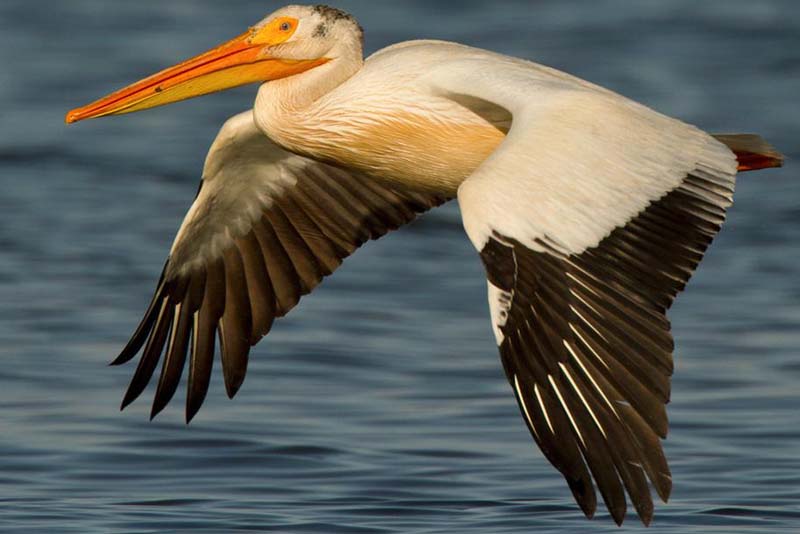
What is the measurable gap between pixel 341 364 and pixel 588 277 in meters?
3.27

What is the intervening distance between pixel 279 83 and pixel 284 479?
1.53 m

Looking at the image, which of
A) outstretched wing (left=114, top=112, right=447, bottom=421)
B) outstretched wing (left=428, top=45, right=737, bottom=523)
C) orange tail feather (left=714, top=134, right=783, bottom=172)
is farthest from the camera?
outstretched wing (left=114, top=112, right=447, bottom=421)

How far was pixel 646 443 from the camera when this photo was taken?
5676 mm

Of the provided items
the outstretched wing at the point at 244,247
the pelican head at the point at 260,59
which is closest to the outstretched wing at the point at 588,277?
the pelican head at the point at 260,59

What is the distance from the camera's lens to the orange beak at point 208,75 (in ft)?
23.5

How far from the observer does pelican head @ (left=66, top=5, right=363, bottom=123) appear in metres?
7.17

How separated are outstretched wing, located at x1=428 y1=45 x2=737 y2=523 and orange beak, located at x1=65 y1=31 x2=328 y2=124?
1.22m

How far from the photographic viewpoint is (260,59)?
718 cm

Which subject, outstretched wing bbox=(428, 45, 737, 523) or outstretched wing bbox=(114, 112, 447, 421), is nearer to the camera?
outstretched wing bbox=(428, 45, 737, 523)

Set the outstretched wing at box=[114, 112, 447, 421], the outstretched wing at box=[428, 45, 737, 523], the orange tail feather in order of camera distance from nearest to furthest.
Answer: the outstretched wing at box=[428, 45, 737, 523], the orange tail feather, the outstretched wing at box=[114, 112, 447, 421]

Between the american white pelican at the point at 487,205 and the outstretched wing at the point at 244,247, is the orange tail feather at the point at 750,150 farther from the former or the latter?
the outstretched wing at the point at 244,247

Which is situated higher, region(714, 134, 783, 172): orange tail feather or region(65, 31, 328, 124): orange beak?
region(65, 31, 328, 124): orange beak

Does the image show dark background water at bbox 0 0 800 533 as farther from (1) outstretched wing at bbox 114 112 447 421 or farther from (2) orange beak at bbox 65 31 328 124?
(2) orange beak at bbox 65 31 328 124

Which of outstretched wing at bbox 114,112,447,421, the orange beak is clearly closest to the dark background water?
outstretched wing at bbox 114,112,447,421
